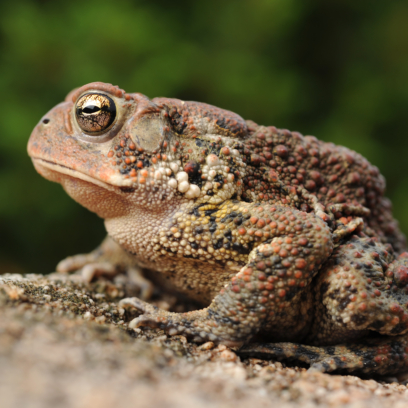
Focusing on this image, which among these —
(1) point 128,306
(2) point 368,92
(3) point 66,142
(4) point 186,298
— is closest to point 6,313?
(1) point 128,306

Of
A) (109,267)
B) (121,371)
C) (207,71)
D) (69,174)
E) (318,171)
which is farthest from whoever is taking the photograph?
(207,71)

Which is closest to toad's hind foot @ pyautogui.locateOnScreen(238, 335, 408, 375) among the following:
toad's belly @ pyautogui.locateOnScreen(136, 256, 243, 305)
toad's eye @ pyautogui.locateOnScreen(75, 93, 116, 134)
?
toad's belly @ pyautogui.locateOnScreen(136, 256, 243, 305)

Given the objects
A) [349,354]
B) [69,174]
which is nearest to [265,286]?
[349,354]

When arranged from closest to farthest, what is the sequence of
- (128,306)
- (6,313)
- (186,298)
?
(6,313)
(128,306)
(186,298)

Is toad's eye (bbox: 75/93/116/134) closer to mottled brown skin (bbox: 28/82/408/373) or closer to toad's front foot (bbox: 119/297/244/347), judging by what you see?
mottled brown skin (bbox: 28/82/408/373)

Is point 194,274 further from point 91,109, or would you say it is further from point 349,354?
point 91,109

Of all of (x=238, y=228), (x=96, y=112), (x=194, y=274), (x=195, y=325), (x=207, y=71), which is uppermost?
(x=207, y=71)

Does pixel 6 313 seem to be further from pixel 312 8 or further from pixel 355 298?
pixel 312 8
